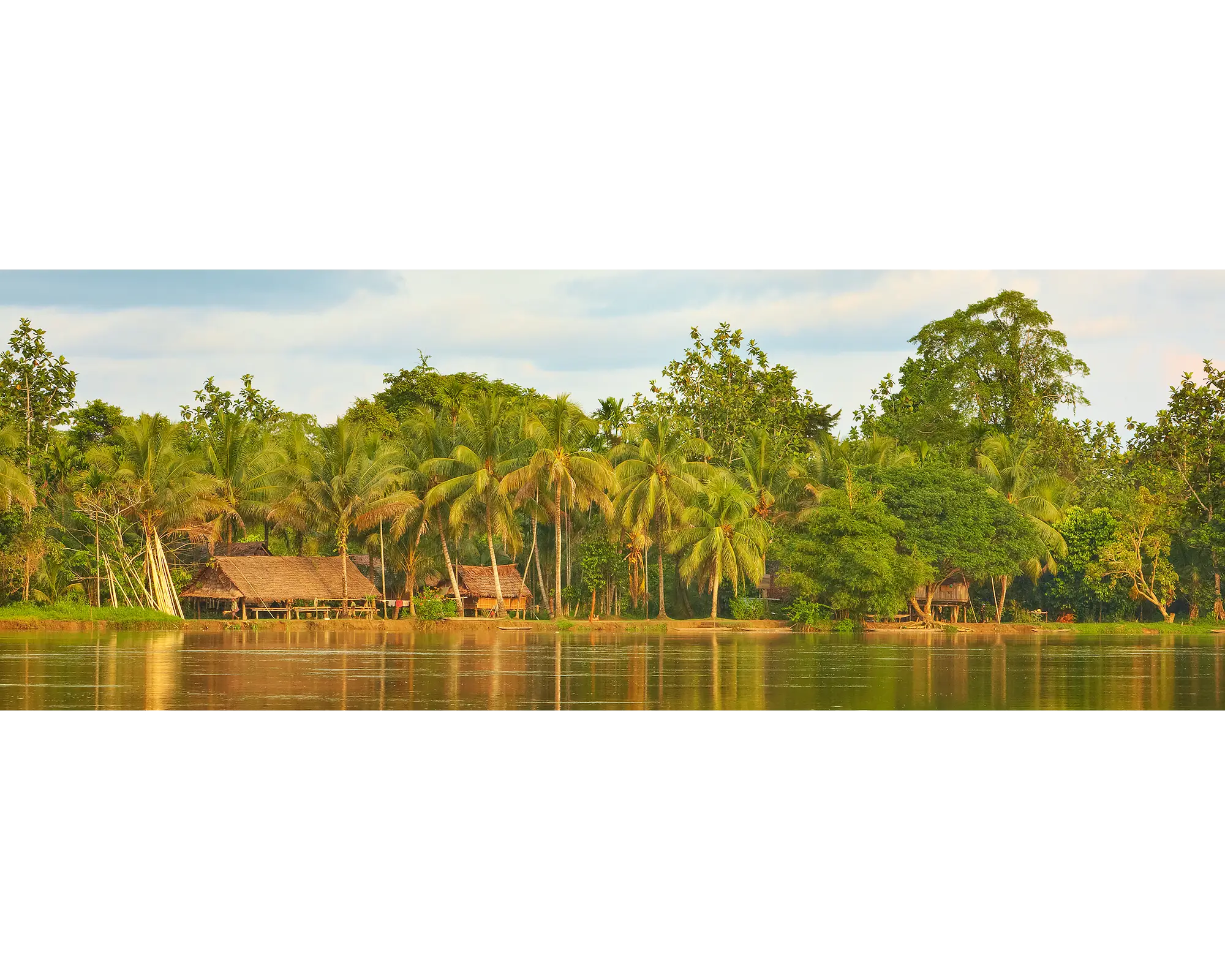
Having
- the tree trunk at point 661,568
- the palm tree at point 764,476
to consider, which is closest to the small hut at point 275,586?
the tree trunk at point 661,568

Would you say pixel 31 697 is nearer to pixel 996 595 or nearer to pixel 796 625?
pixel 796 625

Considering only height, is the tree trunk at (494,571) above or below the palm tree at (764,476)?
below

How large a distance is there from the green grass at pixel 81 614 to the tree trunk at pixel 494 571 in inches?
285

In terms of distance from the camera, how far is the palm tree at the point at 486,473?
29.3 m

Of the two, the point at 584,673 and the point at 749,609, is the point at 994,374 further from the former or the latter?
the point at 584,673

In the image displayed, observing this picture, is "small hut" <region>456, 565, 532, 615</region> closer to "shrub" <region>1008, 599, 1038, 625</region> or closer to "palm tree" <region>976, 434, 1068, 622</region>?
"palm tree" <region>976, 434, 1068, 622</region>

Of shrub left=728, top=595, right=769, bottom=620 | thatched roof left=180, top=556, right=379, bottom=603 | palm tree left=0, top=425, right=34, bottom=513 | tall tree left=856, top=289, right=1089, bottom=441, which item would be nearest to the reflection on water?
palm tree left=0, top=425, right=34, bottom=513

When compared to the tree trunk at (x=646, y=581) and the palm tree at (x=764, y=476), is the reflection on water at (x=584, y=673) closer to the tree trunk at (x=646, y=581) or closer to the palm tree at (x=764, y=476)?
the tree trunk at (x=646, y=581)

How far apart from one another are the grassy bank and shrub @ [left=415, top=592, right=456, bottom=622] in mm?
5559

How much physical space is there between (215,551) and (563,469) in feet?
29.8

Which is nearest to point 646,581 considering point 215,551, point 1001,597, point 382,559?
point 382,559

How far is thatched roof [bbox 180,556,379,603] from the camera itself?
28344mm

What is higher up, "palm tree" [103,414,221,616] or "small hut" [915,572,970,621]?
"palm tree" [103,414,221,616]

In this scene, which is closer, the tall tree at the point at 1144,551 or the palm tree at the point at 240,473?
the tall tree at the point at 1144,551
